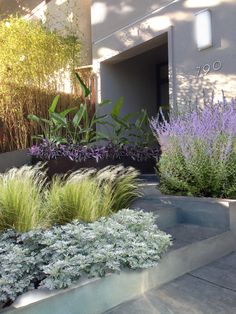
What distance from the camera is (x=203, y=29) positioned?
16.8ft

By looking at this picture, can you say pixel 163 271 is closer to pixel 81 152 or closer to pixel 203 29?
pixel 81 152

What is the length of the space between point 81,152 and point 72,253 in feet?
9.83

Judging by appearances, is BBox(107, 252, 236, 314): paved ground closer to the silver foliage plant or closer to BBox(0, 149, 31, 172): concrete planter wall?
the silver foliage plant

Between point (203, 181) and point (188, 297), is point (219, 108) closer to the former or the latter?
point (203, 181)

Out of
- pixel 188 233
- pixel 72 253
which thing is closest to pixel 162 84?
pixel 188 233

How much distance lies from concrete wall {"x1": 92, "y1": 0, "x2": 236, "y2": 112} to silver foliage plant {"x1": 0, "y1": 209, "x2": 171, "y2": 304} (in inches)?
126

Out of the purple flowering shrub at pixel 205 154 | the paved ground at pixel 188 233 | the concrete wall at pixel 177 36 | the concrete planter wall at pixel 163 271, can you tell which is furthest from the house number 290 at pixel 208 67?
the paved ground at pixel 188 233

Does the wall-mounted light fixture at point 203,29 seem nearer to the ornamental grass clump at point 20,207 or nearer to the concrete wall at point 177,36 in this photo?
the concrete wall at point 177,36

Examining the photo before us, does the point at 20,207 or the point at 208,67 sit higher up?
the point at 208,67

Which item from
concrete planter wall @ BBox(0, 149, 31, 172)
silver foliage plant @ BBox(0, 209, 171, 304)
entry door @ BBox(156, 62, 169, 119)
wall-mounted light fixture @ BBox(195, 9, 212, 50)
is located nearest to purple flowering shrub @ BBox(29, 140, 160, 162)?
concrete planter wall @ BBox(0, 149, 31, 172)

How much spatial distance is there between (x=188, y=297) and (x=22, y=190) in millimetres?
1572

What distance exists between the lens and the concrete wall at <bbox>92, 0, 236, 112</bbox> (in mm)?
4949

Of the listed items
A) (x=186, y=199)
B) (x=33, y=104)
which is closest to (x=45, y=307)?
(x=186, y=199)

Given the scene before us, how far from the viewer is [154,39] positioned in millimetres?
6258
